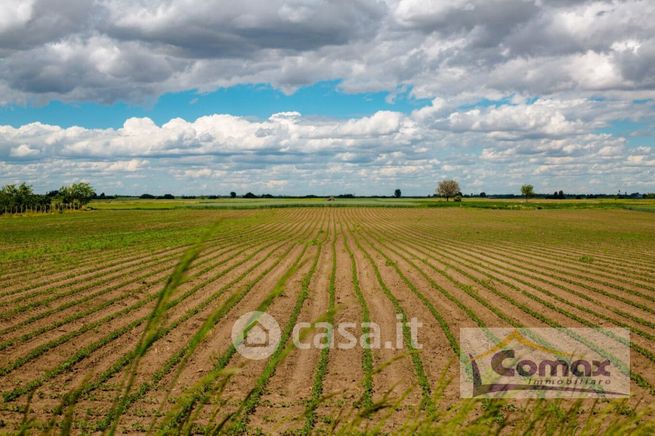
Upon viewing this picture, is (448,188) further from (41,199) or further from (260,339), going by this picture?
(260,339)

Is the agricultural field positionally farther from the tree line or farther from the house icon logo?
the tree line

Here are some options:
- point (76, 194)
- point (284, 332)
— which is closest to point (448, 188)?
point (76, 194)

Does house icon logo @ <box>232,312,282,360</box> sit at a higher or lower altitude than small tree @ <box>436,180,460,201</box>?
lower

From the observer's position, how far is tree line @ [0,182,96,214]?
10038cm

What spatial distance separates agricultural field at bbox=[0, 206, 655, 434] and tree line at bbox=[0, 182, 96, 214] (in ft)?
289

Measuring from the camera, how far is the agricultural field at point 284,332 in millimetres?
2010

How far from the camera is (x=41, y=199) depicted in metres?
110

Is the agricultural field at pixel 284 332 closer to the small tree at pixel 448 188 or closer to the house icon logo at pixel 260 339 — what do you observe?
the house icon logo at pixel 260 339

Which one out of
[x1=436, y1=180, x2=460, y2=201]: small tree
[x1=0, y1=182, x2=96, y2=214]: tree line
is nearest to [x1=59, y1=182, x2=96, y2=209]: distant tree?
[x1=0, y1=182, x2=96, y2=214]: tree line

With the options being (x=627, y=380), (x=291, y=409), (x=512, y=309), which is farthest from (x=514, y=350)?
(x=291, y=409)

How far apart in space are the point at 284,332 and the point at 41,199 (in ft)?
384

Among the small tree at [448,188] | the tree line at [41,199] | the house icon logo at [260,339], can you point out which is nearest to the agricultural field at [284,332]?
the house icon logo at [260,339]

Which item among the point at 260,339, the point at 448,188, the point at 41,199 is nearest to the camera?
the point at 260,339

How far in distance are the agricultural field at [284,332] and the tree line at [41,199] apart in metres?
88.1
